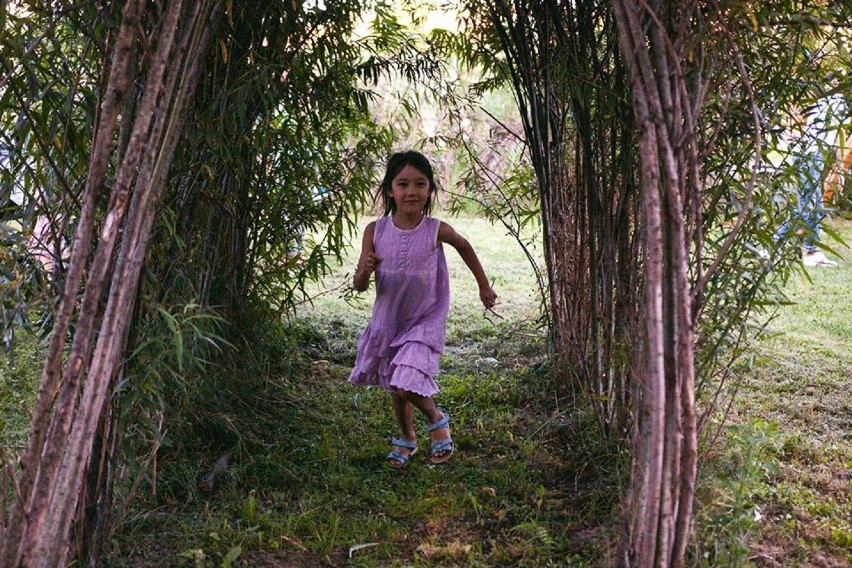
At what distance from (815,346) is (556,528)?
10.6 feet

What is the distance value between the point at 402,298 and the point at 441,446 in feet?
2.04

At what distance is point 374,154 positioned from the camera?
4.82m

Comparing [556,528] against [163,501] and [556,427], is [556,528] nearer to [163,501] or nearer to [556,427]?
[556,427]

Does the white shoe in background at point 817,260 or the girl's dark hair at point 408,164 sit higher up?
the girl's dark hair at point 408,164

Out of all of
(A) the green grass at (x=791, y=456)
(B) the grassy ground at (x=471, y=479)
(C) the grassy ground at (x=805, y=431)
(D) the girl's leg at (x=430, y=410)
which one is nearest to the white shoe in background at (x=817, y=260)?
(C) the grassy ground at (x=805, y=431)

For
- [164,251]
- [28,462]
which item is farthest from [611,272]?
[28,462]

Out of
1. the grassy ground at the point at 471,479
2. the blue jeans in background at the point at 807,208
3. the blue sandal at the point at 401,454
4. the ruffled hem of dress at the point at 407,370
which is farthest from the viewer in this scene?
the blue sandal at the point at 401,454

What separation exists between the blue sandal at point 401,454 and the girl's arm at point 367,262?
65 centimetres

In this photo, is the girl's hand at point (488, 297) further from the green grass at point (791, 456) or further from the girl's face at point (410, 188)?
the green grass at point (791, 456)

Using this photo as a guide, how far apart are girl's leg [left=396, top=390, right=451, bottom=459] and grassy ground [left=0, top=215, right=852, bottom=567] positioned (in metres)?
0.11

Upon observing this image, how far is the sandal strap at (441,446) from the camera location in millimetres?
3742

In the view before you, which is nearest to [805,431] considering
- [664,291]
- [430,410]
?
[430,410]

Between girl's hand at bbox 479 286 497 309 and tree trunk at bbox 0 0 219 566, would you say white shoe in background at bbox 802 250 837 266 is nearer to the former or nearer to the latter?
girl's hand at bbox 479 286 497 309

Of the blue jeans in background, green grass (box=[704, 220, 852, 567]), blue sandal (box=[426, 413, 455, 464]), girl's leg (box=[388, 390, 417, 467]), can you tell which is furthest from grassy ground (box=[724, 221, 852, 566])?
girl's leg (box=[388, 390, 417, 467])
